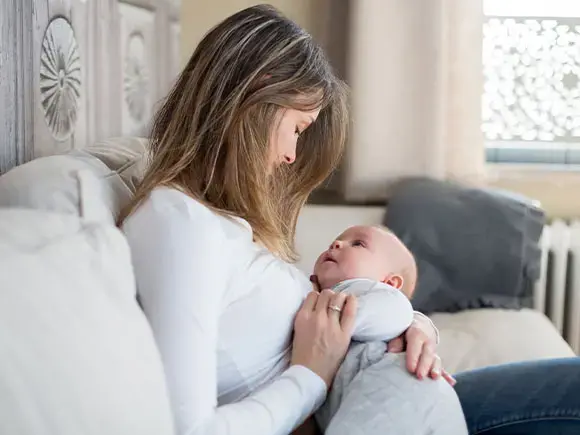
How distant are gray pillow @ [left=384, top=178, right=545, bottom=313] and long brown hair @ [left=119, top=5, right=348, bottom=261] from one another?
1129mm

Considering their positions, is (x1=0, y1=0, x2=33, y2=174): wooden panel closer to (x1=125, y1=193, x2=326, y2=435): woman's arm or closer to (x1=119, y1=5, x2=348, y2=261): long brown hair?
(x1=119, y1=5, x2=348, y2=261): long brown hair

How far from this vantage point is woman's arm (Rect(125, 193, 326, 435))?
95 cm

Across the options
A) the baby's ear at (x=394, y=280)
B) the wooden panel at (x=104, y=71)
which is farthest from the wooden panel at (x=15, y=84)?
the baby's ear at (x=394, y=280)

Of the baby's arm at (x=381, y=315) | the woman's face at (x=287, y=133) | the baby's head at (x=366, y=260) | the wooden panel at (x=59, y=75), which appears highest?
the wooden panel at (x=59, y=75)

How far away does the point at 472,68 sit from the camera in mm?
2498

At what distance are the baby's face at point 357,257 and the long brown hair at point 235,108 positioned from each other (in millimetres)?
198

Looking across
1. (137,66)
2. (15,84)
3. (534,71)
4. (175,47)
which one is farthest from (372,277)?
(534,71)

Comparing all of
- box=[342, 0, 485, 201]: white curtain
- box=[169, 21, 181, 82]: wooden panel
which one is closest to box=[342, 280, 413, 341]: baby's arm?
box=[342, 0, 485, 201]: white curtain

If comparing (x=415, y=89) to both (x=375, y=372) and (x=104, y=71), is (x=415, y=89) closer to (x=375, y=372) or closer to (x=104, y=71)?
(x=104, y=71)

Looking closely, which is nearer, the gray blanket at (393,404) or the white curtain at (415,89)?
the gray blanket at (393,404)

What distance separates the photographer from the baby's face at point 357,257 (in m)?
1.39

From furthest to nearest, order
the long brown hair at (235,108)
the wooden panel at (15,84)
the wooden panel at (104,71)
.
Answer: the wooden panel at (104,71)
the wooden panel at (15,84)
the long brown hair at (235,108)

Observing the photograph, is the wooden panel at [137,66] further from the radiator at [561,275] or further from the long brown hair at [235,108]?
the radiator at [561,275]

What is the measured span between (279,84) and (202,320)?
1.25ft
